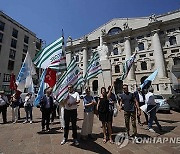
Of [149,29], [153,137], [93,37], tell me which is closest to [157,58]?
[149,29]

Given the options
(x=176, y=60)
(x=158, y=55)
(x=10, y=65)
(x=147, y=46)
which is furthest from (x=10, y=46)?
(x=176, y=60)

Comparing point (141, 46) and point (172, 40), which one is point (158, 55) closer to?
point (172, 40)

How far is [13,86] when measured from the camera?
9086 millimetres

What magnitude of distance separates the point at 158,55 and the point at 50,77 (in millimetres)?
31564

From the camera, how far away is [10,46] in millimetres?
31734

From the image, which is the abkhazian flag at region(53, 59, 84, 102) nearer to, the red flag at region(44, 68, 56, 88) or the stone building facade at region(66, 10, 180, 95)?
the red flag at region(44, 68, 56, 88)

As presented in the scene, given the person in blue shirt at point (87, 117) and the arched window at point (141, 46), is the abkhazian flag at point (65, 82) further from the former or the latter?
the arched window at point (141, 46)

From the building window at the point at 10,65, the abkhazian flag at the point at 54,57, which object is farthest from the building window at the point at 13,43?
the abkhazian flag at the point at 54,57

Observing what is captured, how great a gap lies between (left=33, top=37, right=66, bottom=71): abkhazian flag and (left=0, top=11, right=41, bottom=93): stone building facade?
91.2ft

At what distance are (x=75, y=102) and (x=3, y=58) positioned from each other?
31.4m

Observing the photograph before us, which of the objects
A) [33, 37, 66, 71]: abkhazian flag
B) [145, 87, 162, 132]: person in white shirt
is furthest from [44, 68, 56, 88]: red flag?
[145, 87, 162, 132]: person in white shirt

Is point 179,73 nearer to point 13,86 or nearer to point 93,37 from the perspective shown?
point 13,86

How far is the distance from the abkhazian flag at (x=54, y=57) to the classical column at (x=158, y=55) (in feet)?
99.5

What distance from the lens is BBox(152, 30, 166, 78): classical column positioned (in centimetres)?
3075
